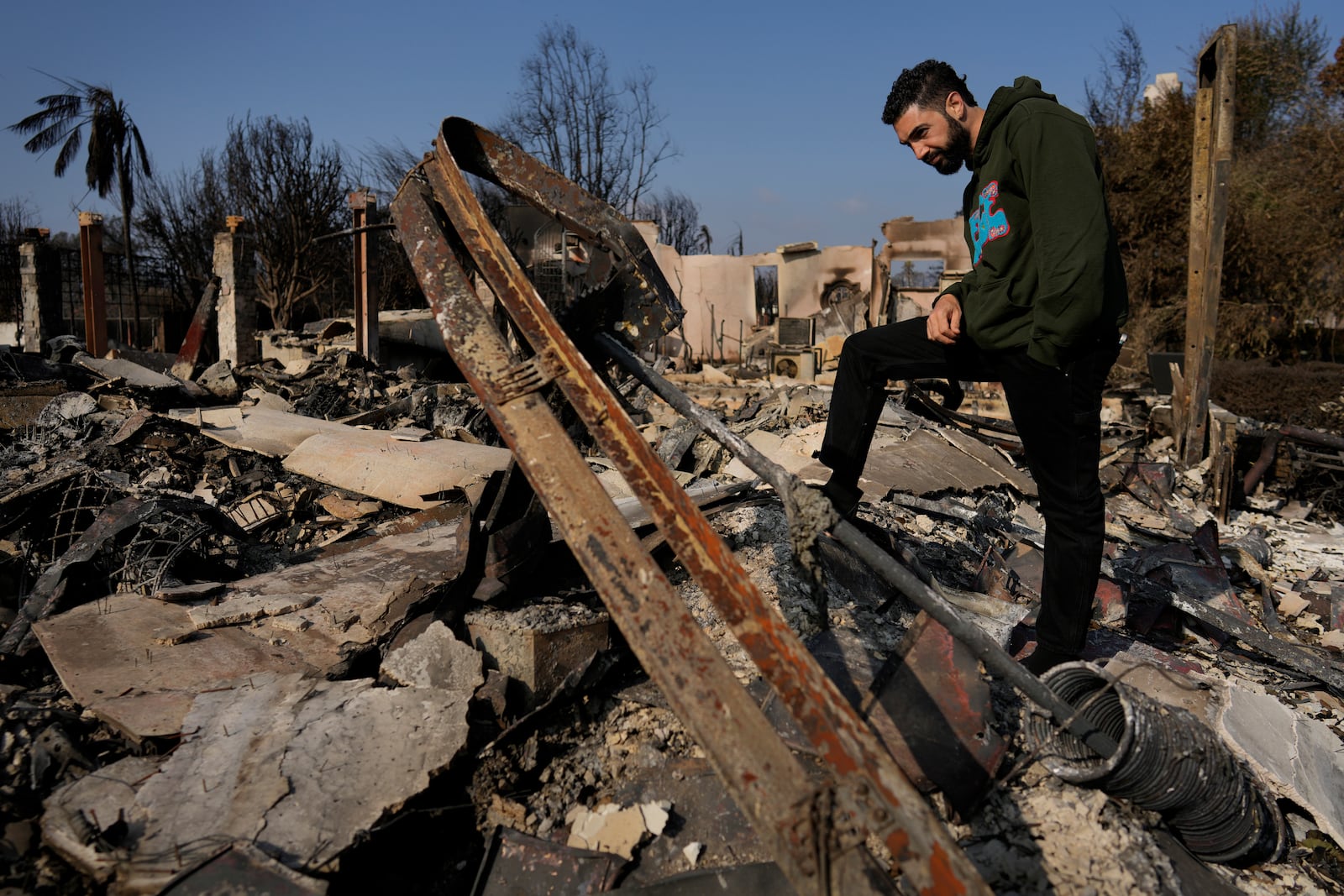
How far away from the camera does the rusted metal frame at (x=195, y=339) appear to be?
10477mm

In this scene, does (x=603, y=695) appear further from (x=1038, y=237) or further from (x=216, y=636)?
(x=1038, y=237)

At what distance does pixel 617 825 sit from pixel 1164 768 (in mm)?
1297

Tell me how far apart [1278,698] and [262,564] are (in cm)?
448

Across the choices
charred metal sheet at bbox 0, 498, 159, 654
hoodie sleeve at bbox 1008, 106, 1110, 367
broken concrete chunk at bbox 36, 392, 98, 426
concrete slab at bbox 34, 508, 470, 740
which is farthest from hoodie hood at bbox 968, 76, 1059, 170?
broken concrete chunk at bbox 36, 392, 98, 426

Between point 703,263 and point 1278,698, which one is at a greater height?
point 703,263

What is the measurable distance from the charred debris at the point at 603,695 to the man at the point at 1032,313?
306 millimetres

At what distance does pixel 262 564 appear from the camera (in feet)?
12.9

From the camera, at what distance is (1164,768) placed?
1.77 metres

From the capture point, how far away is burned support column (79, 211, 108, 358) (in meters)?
11.5

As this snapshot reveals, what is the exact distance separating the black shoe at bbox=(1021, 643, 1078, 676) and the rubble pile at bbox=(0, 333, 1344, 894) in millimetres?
125

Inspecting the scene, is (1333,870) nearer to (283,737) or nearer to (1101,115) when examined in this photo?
(283,737)

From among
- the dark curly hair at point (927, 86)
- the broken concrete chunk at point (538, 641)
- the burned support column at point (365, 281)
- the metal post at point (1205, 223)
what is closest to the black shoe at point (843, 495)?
the broken concrete chunk at point (538, 641)

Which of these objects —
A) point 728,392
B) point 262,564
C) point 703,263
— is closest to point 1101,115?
point 703,263

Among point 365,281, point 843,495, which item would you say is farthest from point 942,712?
point 365,281
